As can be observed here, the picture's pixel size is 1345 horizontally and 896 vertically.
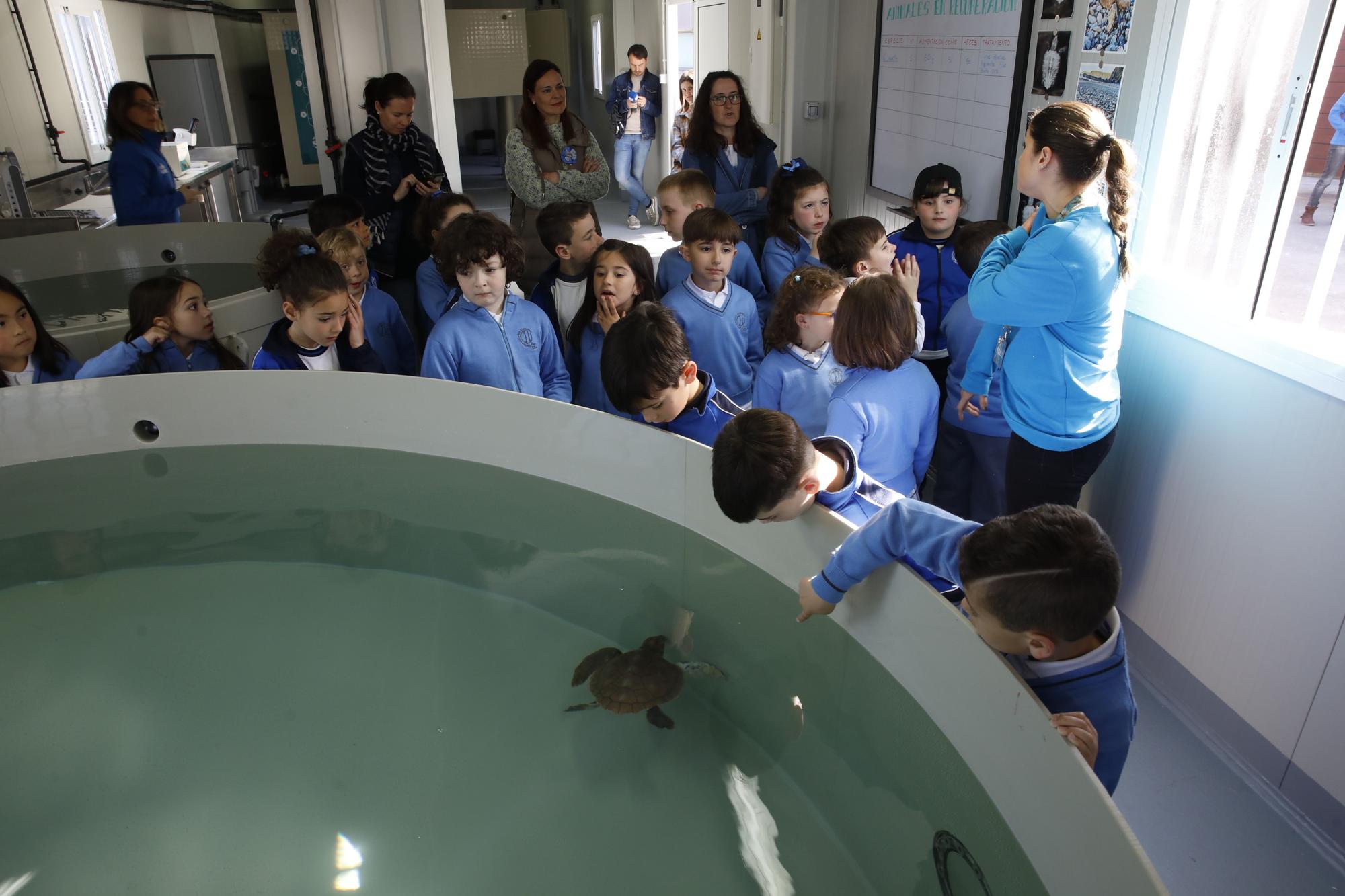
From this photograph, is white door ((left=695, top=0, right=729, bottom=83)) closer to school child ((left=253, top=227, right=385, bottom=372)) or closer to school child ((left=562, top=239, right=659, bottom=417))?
school child ((left=562, top=239, right=659, bottom=417))

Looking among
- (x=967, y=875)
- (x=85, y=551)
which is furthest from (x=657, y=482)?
(x=85, y=551)

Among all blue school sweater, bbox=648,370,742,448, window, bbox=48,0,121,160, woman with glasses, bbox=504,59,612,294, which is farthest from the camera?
window, bbox=48,0,121,160

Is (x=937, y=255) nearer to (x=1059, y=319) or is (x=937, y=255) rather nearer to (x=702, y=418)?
(x=1059, y=319)

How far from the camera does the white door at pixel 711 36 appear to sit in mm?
5805

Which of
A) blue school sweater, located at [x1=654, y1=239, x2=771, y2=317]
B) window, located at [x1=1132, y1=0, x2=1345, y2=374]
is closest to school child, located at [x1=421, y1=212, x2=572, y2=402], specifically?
blue school sweater, located at [x1=654, y1=239, x2=771, y2=317]

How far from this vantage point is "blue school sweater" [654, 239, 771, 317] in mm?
2648

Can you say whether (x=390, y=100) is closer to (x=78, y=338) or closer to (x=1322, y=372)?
(x=78, y=338)

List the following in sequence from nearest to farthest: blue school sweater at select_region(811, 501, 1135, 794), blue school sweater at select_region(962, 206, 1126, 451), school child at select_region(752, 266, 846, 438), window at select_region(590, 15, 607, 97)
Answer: blue school sweater at select_region(811, 501, 1135, 794) < blue school sweater at select_region(962, 206, 1126, 451) < school child at select_region(752, 266, 846, 438) < window at select_region(590, 15, 607, 97)

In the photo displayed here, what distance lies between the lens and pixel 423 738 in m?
1.57

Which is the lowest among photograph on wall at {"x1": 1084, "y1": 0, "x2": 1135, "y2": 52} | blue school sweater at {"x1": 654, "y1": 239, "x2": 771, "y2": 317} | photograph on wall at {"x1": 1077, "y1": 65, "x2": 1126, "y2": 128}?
blue school sweater at {"x1": 654, "y1": 239, "x2": 771, "y2": 317}

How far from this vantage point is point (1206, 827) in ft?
5.43

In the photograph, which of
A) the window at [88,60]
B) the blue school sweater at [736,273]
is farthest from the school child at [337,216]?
the window at [88,60]

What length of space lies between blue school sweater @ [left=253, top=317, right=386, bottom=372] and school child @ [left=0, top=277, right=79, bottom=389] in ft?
2.05

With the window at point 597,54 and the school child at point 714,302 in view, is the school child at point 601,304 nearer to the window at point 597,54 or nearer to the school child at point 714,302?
the school child at point 714,302
